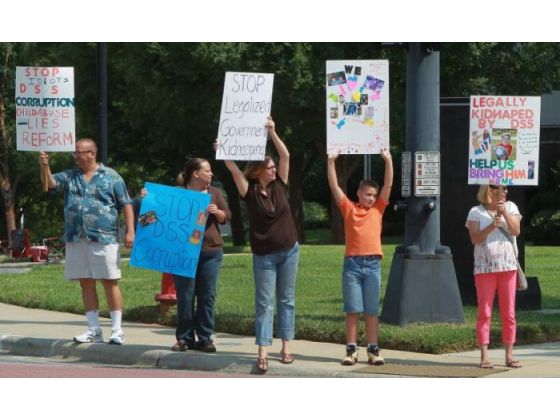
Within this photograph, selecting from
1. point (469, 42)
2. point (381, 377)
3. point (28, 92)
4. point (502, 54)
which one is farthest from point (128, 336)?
point (502, 54)

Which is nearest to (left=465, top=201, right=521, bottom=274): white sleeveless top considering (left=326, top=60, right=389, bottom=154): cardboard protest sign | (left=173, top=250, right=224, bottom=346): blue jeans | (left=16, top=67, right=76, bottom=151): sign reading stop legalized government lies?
(left=326, top=60, right=389, bottom=154): cardboard protest sign

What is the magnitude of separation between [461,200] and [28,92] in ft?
18.0

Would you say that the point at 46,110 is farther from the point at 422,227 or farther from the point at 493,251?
the point at 493,251

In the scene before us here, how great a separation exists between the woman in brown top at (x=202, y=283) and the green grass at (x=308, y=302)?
128 cm

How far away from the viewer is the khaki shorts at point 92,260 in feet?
38.9

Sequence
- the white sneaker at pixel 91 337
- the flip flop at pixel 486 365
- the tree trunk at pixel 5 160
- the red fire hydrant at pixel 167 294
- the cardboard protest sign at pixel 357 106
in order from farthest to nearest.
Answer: the tree trunk at pixel 5 160
the red fire hydrant at pixel 167 294
the white sneaker at pixel 91 337
the cardboard protest sign at pixel 357 106
the flip flop at pixel 486 365

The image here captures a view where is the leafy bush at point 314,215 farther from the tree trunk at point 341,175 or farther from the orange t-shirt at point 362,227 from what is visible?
the orange t-shirt at point 362,227

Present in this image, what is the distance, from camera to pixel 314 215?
71.3 m

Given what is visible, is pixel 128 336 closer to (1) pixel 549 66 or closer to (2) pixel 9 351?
(2) pixel 9 351

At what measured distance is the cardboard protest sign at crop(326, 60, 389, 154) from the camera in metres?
11.3

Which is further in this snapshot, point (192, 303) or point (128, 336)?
point (128, 336)

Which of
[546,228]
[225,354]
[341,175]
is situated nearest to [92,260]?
[225,354]

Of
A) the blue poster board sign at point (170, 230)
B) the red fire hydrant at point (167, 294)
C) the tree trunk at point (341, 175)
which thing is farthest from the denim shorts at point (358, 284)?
the tree trunk at point (341, 175)

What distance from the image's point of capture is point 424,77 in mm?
12875
